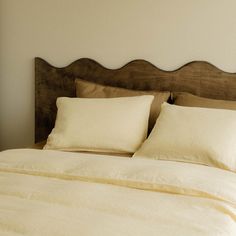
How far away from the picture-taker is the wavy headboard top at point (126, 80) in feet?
7.82

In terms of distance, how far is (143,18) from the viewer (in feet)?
8.34

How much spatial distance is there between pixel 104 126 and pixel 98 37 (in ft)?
2.84

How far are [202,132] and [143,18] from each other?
1057mm

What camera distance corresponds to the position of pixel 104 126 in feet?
6.98

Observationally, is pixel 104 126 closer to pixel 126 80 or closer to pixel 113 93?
pixel 113 93

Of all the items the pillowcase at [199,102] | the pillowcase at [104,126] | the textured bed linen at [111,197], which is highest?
the pillowcase at [199,102]

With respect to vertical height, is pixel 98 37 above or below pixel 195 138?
above

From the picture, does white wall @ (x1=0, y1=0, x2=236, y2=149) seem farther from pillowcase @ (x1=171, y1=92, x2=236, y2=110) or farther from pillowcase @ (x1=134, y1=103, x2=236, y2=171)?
pillowcase @ (x1=134, y1=103, x2=236, y2=171)

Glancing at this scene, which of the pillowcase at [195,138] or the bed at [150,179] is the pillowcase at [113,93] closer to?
the bed at [150,179]

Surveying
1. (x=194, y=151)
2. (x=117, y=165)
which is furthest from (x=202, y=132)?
(x=117, y=165)

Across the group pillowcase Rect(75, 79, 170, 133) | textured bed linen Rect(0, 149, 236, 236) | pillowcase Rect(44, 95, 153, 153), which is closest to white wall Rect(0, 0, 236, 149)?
pillowcase Rect(75, 79, 170, 133)

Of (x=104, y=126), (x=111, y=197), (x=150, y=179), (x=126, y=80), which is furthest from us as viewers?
(x=126, y=80)

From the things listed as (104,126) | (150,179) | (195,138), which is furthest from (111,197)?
(104,126)

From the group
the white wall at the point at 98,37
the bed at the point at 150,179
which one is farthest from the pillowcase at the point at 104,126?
the white wall at the point at 98,37
